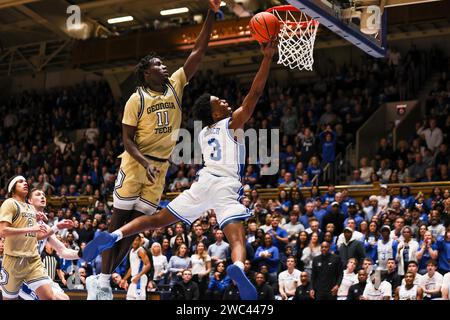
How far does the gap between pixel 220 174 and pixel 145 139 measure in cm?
81

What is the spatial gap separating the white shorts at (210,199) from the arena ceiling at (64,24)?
13.7m

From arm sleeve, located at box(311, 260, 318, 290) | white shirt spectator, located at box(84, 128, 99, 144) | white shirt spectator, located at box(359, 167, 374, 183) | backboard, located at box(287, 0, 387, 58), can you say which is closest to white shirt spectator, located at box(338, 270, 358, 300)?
arm sleeve, located at box(311, 260, 318, 290)

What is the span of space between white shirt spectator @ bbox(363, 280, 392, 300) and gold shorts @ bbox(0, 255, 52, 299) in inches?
245

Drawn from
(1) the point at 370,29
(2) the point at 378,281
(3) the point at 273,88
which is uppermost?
(3) the point at 273,88

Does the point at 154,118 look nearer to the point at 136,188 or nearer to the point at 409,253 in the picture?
the point at 136,188

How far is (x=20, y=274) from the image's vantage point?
806 centimetres

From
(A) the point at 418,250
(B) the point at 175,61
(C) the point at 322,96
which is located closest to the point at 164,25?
(B) the point at 175,61

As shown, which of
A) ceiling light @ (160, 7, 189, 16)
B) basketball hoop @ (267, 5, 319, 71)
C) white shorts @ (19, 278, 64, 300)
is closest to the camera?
white shorts @ (19, 278, 64, 300)

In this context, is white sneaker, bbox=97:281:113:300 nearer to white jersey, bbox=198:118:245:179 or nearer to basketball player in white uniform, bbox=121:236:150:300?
white jersey, bbox=198:118:245:179

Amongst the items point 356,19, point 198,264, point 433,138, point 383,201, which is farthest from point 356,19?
point 433,138

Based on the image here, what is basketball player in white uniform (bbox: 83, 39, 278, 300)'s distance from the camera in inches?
280
